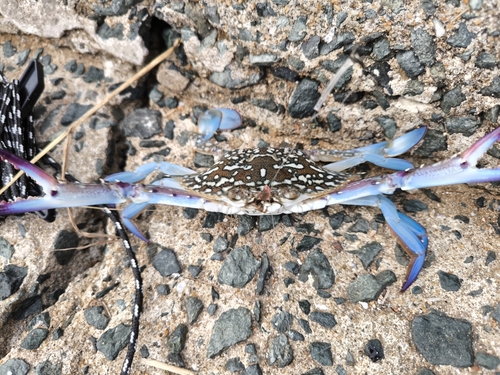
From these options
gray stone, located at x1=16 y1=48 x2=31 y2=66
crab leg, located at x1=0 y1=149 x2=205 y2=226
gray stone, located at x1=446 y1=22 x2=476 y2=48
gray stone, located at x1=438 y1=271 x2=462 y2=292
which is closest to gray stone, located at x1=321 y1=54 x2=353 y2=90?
gray stone, located at x1=446 y1=22 x2=476 y2=48

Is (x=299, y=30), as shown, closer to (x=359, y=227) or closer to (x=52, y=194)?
(x=359, y=227)

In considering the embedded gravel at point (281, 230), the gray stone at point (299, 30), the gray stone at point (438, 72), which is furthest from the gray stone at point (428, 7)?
the gray stone at point (299, 30)

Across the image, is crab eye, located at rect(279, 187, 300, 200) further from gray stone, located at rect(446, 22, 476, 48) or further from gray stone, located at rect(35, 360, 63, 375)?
gray stone, located at rect(35, 360, 63, 375)

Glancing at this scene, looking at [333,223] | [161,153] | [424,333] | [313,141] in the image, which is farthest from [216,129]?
[424,333]

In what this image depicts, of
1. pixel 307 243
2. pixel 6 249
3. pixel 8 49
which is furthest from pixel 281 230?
Answer: pixel 8 49

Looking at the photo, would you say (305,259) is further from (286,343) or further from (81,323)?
(81,323)

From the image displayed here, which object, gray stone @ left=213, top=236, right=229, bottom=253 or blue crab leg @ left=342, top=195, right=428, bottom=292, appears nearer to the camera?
blue crab leg @ left=342, top=195, right=428, bottom=292
